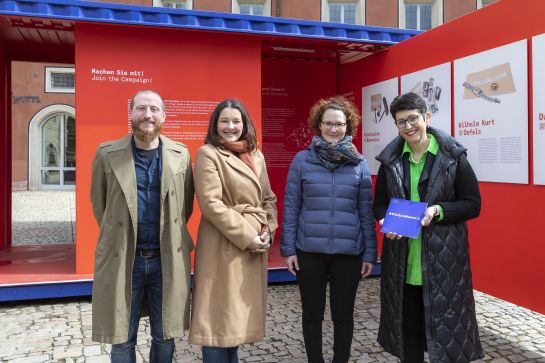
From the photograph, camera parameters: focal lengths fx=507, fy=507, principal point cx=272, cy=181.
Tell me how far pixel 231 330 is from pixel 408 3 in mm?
19047

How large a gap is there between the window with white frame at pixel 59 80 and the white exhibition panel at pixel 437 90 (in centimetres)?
1795

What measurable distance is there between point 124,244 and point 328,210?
124 cm

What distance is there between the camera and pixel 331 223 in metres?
3.17

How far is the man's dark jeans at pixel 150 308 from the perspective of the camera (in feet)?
9.29

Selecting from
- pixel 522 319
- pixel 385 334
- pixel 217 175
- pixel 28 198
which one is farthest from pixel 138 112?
pixel 28 198

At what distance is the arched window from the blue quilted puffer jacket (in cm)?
1975

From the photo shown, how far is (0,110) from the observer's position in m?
7.30

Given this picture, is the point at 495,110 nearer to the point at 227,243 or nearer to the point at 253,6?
the point at 227,243

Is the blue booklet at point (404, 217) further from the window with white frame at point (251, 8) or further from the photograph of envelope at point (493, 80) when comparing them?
the window with white frame at point (251, 8)

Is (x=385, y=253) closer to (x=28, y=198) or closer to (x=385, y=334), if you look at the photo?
(x=385, y=334)

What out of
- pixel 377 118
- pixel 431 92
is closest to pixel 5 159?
pixel 377 118

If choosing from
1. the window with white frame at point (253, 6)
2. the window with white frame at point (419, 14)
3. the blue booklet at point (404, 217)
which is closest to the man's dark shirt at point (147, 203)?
the blue booklet at point (404, 217)

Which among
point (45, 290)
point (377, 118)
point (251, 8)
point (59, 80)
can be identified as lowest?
point (45, 290)

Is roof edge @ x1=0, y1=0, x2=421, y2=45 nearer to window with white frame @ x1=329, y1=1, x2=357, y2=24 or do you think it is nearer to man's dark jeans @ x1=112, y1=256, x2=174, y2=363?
man's dark jeans @ x1=112, y1=256, x2=174, y2=363
